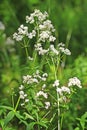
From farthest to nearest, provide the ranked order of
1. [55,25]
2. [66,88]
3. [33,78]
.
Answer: [55,25] < [33,78] < [66,88]

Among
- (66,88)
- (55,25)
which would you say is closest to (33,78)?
(66,88)

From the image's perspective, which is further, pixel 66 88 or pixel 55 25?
pixel 55 25

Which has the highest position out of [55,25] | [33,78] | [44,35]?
[55,25]

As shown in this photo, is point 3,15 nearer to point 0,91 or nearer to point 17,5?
point 17,5

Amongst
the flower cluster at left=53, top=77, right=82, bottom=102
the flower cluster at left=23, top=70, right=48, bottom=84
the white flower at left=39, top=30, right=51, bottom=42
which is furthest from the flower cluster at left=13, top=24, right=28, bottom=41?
the flower cluster at left=53, top=77, right=82, bottom=102

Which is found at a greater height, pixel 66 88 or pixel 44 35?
pixel 44 35

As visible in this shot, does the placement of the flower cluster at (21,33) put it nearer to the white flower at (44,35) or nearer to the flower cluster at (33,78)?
the white flower at (44,35)

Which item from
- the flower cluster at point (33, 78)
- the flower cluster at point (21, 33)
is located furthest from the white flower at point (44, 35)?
the flower cluster at point (33, 78)

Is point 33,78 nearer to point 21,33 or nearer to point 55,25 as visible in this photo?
point 21,33

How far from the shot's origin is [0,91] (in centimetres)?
483

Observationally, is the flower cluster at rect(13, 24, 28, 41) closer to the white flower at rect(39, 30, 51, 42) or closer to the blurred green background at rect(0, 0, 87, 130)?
the white flower at rect(39, 30, 51, 42)

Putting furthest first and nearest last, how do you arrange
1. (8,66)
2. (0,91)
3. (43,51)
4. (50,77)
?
(8,66)
(0,91)
(50,77)
(43,51)

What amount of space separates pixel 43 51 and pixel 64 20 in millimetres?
4130

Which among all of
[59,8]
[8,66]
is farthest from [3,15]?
[8,66]
